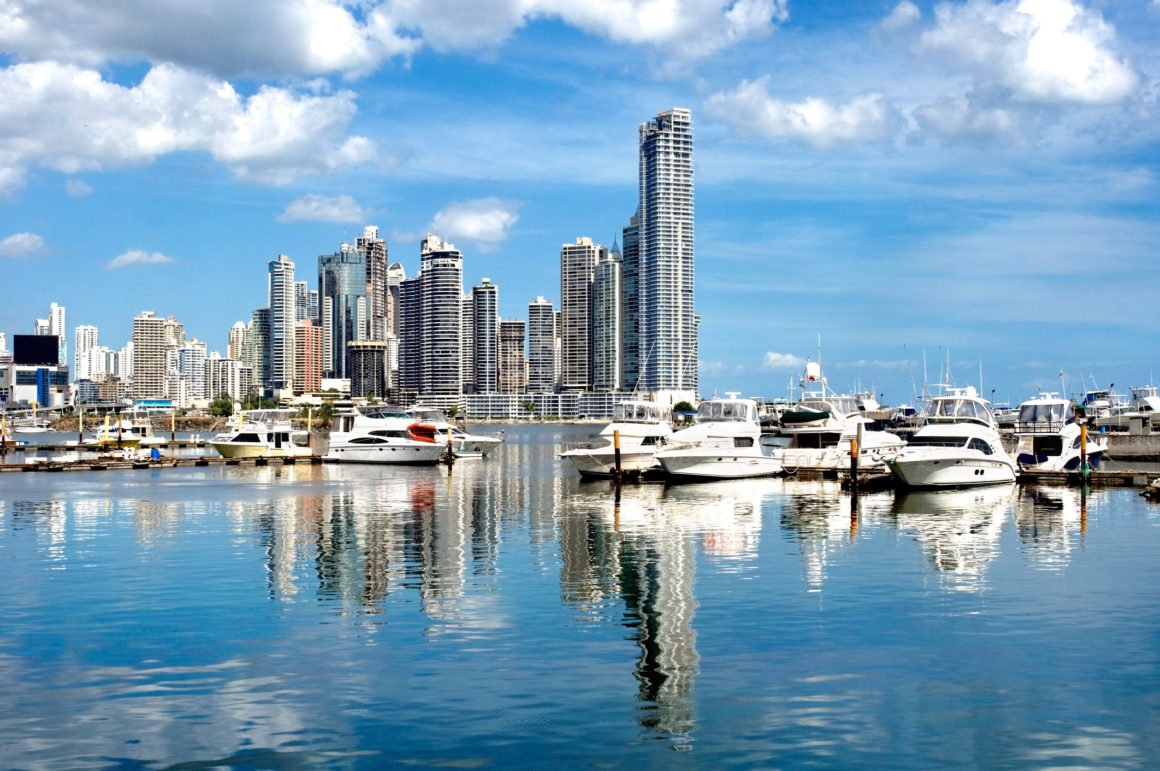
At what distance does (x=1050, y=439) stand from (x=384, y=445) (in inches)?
2035

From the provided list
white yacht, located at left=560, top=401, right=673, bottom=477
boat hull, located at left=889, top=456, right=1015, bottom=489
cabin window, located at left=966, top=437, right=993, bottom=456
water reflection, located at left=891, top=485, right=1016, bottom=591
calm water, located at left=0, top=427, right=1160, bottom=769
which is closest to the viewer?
calm water, located at left=0, top=427, right=1160, bottom=769

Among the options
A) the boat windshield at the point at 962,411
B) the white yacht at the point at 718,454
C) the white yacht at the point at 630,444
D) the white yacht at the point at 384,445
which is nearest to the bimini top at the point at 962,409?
the boat windshield at the point at 962,411

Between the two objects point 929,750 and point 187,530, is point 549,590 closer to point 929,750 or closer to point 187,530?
point 929,750

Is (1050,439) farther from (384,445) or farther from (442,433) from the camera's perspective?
(442,433)

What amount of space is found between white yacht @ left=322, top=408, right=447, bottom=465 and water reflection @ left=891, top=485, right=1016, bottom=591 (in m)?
45.5

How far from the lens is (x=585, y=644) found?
23062mm

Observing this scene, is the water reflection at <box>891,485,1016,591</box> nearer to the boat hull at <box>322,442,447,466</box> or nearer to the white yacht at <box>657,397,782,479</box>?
the white yacht at <box>657,397,782,479</box>

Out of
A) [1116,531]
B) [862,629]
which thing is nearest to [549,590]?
[862,629]

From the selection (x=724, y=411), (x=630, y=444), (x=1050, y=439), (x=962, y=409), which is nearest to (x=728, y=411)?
(x=724, y=411)

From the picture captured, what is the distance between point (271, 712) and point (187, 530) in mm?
28040

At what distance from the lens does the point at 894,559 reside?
34.8 m

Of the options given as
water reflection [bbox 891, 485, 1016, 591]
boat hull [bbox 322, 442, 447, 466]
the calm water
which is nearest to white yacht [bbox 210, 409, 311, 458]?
boat hull [bbox 322, 442, 447, 466]

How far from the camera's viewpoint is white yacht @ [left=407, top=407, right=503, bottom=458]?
94.5 meters

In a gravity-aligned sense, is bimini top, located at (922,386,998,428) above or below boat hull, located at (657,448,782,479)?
above
